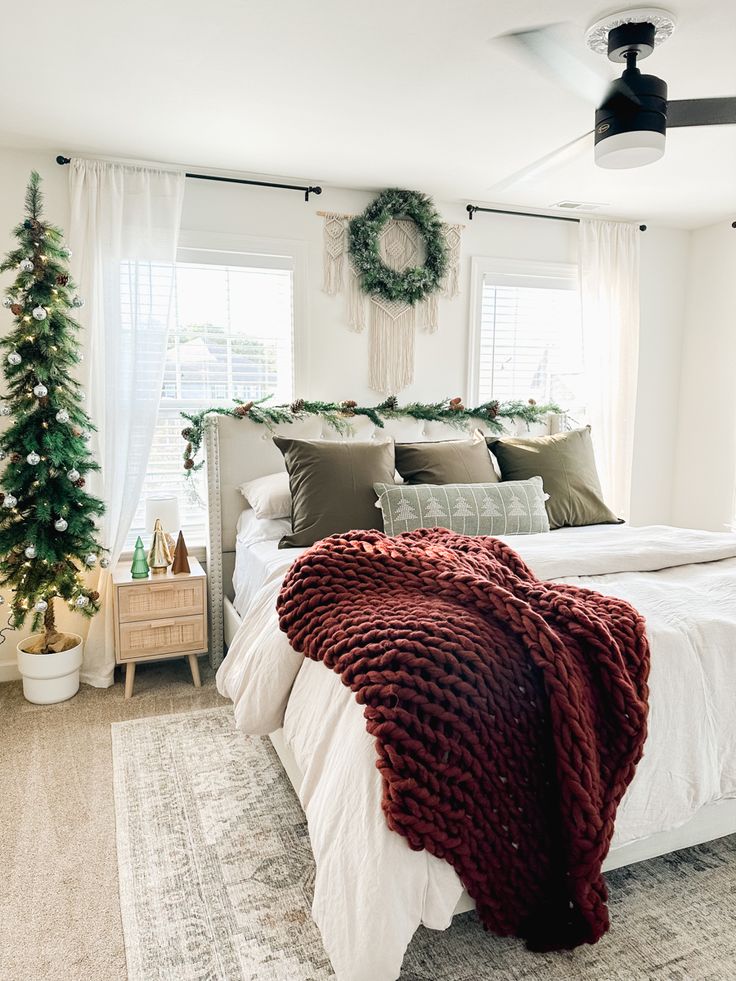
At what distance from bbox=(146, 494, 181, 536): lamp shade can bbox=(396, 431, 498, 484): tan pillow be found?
1134 millimetres

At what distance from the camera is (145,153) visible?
133 inches

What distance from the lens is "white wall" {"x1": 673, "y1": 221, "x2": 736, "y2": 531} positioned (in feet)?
15.2

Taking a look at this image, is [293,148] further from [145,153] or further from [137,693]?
[137,693]

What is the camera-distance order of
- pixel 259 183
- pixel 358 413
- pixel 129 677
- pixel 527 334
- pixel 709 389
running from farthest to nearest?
pixel 709 389 → pixel 527 334 → pixel 358 413 → pixel 259 183 → pixel 129 677

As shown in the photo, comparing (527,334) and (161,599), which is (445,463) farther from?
(527,334)

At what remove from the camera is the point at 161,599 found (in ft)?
10.9

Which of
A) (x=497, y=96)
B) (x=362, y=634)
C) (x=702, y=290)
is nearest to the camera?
(x=362, y=634)

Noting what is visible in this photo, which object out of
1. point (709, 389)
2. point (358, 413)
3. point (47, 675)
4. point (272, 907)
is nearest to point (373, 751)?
point (272, 907)

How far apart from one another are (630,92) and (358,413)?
6.96 feet

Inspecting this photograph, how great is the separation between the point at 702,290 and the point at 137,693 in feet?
14.2

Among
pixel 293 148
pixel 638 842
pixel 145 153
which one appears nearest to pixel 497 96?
pixel 293 148

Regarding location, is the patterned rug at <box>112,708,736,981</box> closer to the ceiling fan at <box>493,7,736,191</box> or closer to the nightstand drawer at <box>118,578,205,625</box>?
the nightstand drawer at <box>118,578,205,625</box>

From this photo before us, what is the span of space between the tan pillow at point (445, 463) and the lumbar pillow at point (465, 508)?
14 cm

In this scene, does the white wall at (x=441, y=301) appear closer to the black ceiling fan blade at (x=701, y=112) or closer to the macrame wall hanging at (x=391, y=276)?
the macrame wall hanging at (x=391, y=276)
